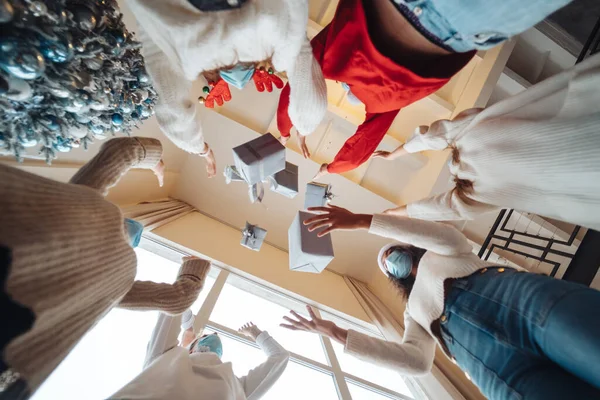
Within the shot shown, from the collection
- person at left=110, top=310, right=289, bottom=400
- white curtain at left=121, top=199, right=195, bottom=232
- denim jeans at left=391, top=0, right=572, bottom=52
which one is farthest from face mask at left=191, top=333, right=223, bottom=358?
denim jeans at left=391, top=0, right=572, bottom=52

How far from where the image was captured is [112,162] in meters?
0.72

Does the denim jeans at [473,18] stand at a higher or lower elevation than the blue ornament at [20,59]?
higher

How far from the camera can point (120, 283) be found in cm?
60

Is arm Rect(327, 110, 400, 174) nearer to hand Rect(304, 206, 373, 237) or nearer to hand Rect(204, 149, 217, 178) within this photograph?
hand Rect(304, 206, 373, 237)

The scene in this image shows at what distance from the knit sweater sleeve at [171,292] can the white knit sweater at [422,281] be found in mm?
649

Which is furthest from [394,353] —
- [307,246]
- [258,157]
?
[258,157]

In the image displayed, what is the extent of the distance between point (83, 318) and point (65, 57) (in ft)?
1.60

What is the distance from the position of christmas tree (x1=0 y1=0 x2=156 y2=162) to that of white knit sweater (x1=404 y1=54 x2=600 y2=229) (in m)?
1.03

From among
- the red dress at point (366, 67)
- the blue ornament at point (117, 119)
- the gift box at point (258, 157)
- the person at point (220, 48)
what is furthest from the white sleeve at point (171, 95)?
the red dress at point (366, 67)

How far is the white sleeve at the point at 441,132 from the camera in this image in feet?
3.65

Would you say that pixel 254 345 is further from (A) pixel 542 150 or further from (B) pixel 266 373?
(A) pixel 542 150

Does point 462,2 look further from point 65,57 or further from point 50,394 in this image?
point 50,394

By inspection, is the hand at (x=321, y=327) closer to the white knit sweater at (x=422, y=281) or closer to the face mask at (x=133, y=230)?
the white knit sweater at (x=422, y=281)

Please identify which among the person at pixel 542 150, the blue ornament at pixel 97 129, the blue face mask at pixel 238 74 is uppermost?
the person at pixel 542 150
